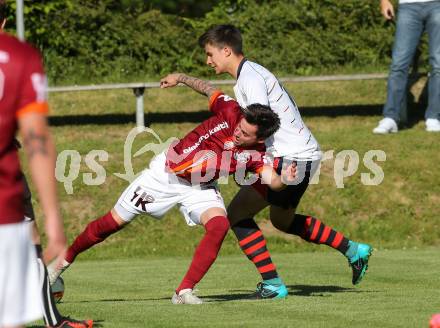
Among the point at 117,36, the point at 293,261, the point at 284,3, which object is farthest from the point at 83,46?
the point at 293,261

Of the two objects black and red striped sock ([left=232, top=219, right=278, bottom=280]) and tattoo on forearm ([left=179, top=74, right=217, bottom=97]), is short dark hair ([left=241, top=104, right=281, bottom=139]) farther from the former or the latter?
black and red striped sock ([left=232, top=219, right=278, bottom=280])

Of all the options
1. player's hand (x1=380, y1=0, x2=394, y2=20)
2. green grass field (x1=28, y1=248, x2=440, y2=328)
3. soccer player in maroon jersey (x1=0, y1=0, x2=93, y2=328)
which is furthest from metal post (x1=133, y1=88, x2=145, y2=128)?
soccer player in maroon jersey (x1=0, y1=0, x2=93, y2=328)

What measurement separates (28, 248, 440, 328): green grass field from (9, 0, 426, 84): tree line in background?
5599 millimetres

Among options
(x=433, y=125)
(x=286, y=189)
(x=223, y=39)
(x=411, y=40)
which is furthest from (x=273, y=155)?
(x=433, y=125)

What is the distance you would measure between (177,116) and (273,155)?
29.9ft

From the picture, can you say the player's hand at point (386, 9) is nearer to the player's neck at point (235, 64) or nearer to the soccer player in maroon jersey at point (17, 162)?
the player's neck at point (235, 64)

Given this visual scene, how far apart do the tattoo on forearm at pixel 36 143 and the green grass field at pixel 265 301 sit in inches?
120

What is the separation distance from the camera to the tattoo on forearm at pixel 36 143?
4.12 metres

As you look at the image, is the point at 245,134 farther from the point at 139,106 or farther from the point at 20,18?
the point at 20,18

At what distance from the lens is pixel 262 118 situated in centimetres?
840

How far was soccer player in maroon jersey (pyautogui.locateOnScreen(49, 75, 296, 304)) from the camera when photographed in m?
8.40

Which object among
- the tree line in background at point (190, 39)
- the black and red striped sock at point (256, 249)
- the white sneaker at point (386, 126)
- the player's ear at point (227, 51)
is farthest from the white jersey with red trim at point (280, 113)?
the tree line in background at point (190, 39)

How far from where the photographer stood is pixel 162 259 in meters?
13.8

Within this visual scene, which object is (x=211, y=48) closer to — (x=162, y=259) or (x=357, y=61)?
(x=162, y=259)
